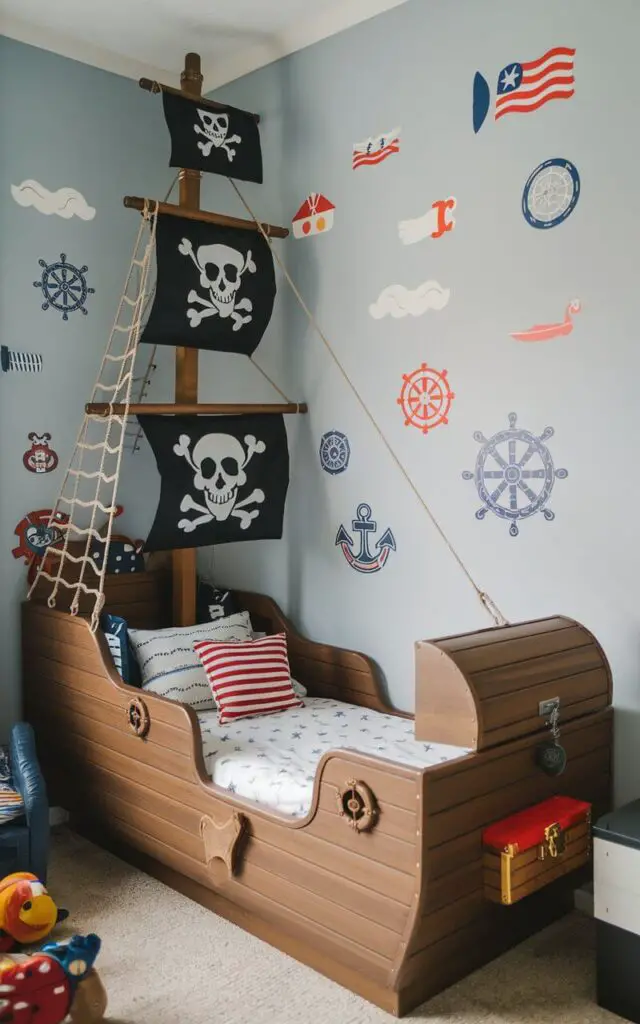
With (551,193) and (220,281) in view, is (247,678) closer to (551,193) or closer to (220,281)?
(220,281)

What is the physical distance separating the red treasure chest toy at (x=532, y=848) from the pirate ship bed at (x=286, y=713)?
0.09 ft

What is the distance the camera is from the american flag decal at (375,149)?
9.71 feet

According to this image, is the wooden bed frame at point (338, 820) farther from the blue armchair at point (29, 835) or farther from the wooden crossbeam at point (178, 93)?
the wooden crossbeam at point (178, 93)

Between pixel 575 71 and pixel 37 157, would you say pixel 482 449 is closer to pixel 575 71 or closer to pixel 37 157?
pixel 575 71

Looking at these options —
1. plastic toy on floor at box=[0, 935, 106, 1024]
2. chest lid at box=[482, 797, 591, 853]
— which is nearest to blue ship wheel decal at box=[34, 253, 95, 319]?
Answer: plastic toy on floor at box=[0, 935, 106, 1024]

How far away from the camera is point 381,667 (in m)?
3.10

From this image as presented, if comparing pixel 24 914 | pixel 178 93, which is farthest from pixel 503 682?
pixel 178 93

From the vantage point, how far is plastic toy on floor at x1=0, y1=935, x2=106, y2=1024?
1921 mm

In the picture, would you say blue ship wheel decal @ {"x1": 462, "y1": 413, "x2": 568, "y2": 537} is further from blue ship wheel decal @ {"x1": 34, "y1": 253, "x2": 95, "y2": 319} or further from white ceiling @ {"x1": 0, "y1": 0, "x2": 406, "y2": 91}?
blue ship wheel decal @ {"x1": 34, "y1": 253, "x2": 95, "y2": 319}

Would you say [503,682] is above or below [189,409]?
below

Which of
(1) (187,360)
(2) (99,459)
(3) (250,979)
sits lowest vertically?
(3) (250,979)

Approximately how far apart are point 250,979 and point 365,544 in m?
1.42

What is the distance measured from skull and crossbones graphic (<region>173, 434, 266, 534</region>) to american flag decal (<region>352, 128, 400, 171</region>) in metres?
1.02

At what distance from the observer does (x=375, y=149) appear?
3.03 metres
